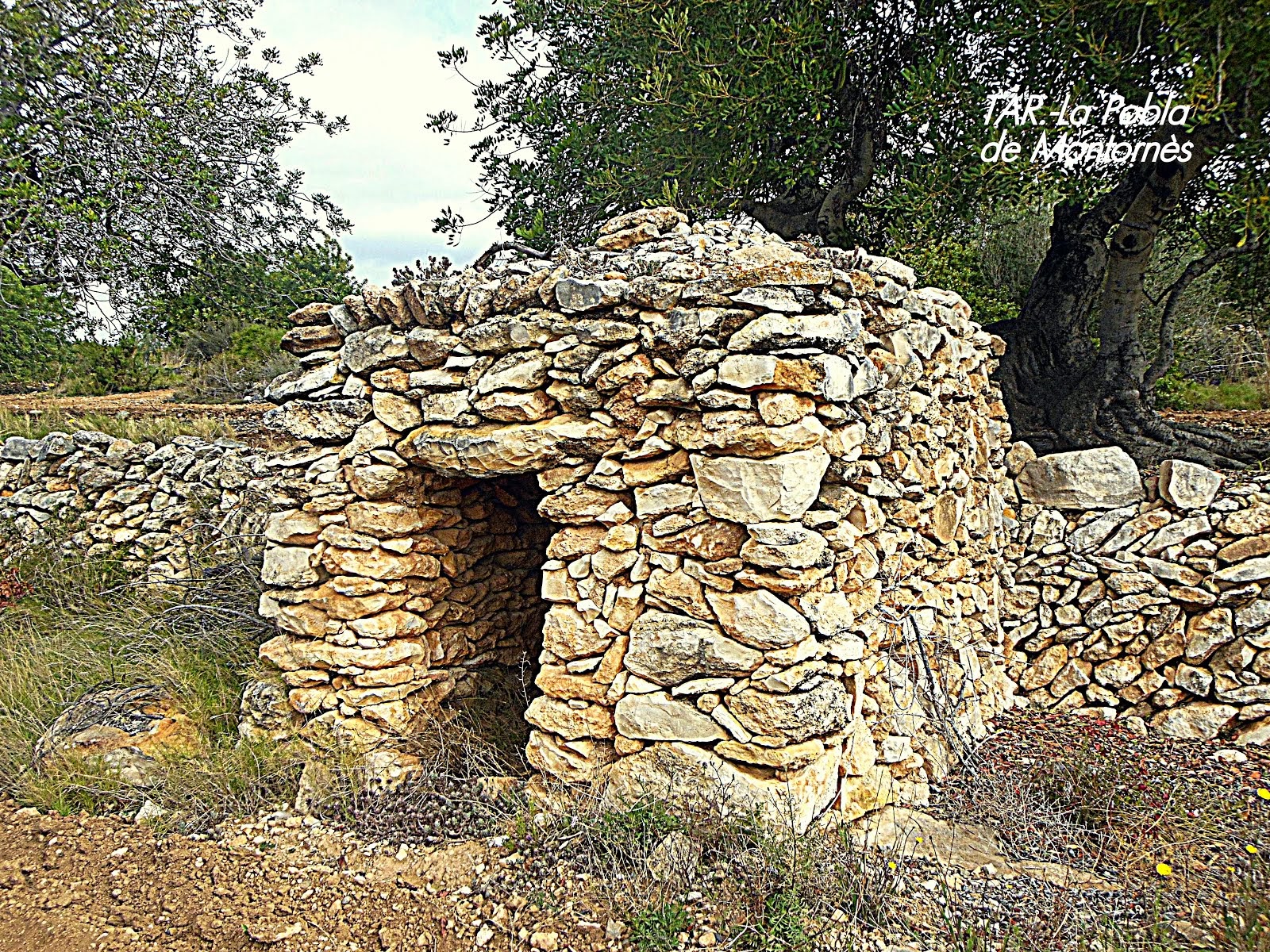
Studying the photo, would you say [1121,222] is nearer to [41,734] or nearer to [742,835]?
[742,835]

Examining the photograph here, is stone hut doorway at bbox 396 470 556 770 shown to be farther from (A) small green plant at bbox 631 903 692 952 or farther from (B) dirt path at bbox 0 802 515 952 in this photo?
(A) small green plant at bbox 631 903 692 952

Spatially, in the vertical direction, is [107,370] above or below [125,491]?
above

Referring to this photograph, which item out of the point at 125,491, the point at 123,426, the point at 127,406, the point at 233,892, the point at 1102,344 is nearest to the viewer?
the point at 233,892

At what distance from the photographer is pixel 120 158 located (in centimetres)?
928

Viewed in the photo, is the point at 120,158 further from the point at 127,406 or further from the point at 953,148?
the point at 953,148

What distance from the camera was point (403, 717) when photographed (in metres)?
4.44

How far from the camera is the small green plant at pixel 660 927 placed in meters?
2.89

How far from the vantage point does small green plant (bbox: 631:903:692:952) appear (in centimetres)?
289

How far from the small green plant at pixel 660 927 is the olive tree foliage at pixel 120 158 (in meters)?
8.63

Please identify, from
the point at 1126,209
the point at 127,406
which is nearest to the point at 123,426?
the point at 127,406

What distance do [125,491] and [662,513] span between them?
6118mm

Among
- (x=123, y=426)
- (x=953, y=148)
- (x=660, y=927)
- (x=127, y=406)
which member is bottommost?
(x=660, y=927)

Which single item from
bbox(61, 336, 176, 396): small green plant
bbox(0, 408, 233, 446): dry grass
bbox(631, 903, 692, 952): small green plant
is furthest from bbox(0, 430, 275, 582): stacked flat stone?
bbox(631, 903, 692, 952): small green plant

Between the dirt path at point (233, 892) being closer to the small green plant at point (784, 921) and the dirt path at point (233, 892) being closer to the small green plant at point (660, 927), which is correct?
the small green plant at point (660, 927)
